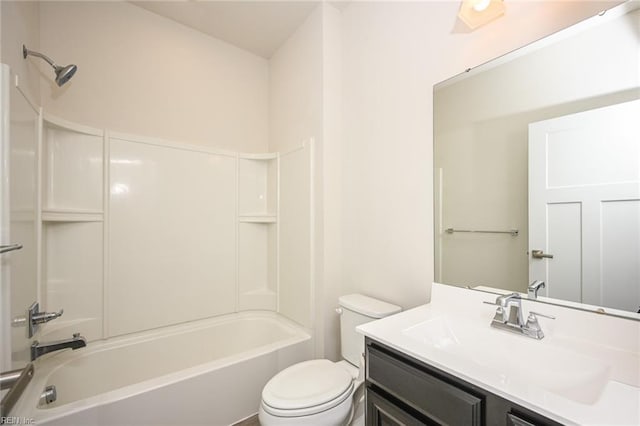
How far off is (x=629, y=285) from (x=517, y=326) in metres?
0.35

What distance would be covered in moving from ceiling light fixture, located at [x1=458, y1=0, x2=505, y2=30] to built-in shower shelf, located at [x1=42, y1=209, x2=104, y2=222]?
7.87 feet

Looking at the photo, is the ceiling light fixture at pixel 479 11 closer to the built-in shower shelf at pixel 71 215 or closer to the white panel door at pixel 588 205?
the white panel door at pixel 588 205

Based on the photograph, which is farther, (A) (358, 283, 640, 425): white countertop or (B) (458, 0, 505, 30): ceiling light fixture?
(B) (458, 0, 505, 30): ceiling light fixture

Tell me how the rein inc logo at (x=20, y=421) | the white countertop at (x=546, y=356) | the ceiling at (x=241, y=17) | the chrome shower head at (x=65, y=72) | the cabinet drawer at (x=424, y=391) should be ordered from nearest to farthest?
the white countertop at (x=546, y=356) → the cabinet drawer at (x=424, y=391) → the rein inc logo at (x=20, y=421) → the chrome shower head at (x=65, y=72) → the ceiling at (x=241, y=17)

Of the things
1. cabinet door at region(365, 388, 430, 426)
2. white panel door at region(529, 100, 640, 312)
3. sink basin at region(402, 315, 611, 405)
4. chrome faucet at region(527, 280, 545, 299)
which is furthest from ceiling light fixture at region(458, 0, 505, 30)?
cabinet door at region(365, 388, 430, 426)

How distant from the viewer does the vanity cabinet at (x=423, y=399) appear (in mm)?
703

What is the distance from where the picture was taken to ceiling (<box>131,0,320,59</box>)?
1938mm

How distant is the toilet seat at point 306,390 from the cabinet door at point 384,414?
24cm

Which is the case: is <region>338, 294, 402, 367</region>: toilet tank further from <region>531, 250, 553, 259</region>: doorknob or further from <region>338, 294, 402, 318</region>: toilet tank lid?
<region>531, 250, 553, 259</region>: doorknob

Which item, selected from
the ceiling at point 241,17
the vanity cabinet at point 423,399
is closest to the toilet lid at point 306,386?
the vanity cabinet at point 423,399

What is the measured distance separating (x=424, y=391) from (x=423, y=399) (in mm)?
26

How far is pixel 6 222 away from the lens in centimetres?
103

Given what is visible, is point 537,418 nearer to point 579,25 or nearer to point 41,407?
point 579,25

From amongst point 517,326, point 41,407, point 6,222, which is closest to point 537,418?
point 517,326
